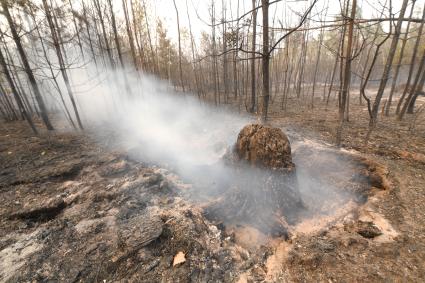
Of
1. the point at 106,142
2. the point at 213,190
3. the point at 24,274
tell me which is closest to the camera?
the point at 24,274

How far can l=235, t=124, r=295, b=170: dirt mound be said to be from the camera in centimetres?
436

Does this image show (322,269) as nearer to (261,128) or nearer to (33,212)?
(261,128)

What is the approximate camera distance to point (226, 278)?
303 centimetres

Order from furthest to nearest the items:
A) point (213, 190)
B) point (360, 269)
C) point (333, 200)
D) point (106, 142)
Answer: point (106, 142) < point (213, 190) < point (333, 200) < point (360, 269)

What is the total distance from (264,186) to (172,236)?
86.7 inches

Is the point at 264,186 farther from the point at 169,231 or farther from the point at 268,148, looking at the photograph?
the point at 169,231

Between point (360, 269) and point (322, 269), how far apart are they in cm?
48

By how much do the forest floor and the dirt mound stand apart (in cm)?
150

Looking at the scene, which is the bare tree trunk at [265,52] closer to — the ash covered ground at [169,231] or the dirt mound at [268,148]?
the dirt mound at [268,148]

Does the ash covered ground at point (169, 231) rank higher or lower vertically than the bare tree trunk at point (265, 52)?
lower

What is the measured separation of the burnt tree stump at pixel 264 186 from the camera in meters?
4.36

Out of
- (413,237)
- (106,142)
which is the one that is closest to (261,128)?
(413,237)

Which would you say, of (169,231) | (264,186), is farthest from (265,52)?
(169,231)

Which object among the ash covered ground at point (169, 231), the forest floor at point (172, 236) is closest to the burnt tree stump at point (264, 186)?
the ash covered ground at point (169, 231)
